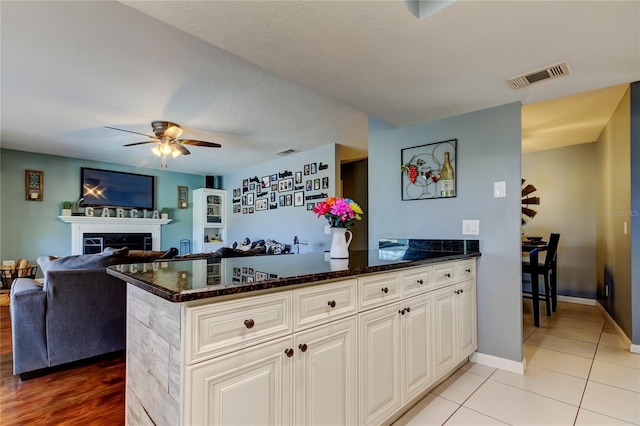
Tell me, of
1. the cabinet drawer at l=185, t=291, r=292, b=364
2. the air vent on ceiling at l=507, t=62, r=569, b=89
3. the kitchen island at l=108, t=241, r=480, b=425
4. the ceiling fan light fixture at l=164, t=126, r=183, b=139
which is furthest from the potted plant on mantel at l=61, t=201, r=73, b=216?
the air vent on ceiling at l=507, t=62, r=569, b=89

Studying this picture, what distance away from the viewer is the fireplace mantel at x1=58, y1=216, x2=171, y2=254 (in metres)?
5.83

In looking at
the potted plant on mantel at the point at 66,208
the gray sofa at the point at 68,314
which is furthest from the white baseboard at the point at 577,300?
the potted plant on mantel at the point at 66,208

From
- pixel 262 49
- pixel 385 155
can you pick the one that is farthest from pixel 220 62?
pixel 385 155

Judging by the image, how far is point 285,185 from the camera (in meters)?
5.92

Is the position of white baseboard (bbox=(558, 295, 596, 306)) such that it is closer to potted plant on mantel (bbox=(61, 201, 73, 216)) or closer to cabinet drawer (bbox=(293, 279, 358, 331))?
cabinet drawer (bbox=(293, 279, 358, 331))

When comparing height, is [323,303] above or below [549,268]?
above

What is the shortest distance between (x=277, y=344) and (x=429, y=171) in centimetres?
223

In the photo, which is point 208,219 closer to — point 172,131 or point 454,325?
point 172,131

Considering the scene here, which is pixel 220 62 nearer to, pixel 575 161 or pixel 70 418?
pixel 70 418

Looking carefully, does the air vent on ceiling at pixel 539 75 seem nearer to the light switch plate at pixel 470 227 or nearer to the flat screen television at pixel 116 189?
the light switch plate at pixel 470 227

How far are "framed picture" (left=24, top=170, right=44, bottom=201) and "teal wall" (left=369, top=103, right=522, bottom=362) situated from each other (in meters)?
6.41

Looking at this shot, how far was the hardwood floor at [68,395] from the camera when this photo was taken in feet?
6.02

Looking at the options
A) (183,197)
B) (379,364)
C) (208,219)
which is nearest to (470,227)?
(379,364)

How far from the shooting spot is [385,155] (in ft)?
10.4
